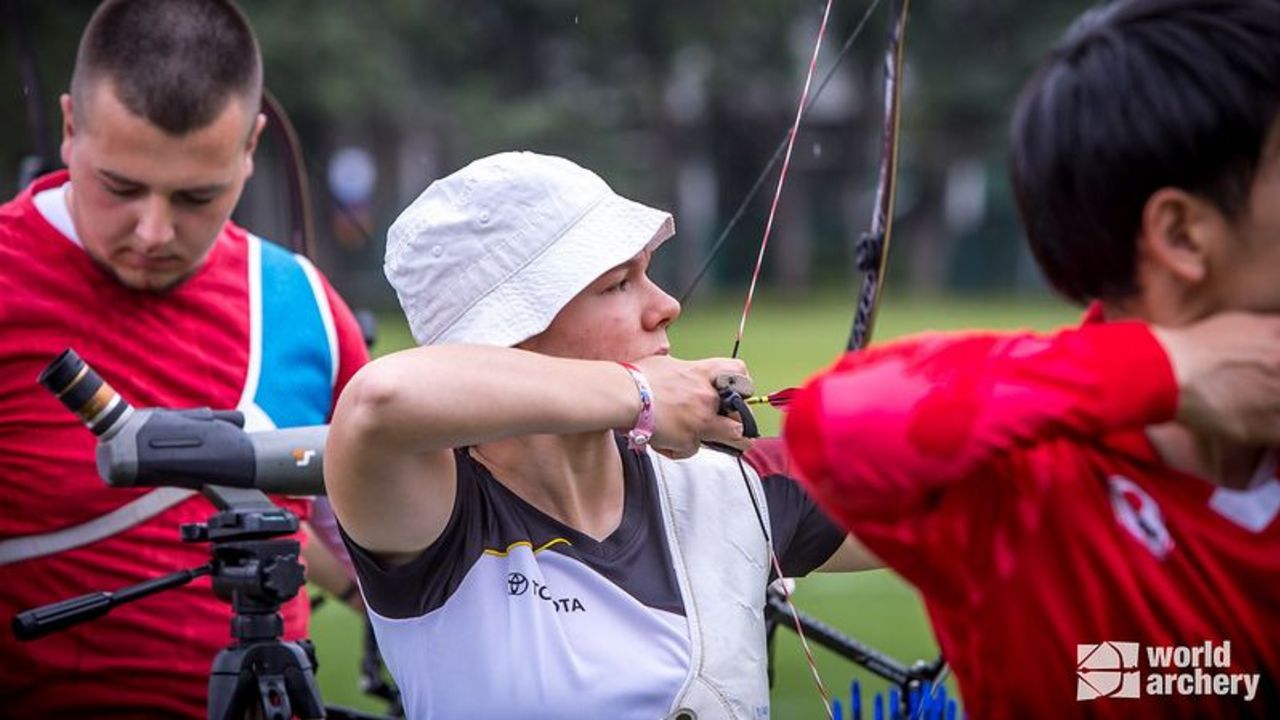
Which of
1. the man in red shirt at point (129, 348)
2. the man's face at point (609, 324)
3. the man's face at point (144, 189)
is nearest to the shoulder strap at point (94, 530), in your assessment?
the man in red shirt at point (129, 348)

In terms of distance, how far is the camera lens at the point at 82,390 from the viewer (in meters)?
2.48

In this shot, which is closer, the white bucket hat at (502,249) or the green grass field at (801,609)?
the white bucket hat at (502,249)

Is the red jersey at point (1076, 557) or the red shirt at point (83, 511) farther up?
the red shirt at point (83, 511)

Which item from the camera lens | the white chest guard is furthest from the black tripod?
the white chest guard

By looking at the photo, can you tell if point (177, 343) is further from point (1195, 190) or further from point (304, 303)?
point (1195, 190)

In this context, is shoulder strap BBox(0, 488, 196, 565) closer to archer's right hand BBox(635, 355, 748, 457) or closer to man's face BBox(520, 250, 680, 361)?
man's face BBox(520, 250, 680, 361)

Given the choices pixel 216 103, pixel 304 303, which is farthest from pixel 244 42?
pixel 304 303

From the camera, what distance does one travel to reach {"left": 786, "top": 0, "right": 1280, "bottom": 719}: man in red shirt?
1494 mm

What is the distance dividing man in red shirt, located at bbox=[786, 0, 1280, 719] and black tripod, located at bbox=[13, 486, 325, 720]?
1.15m

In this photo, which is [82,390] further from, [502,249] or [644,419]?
[644,419]

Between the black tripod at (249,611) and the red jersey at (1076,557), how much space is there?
1.14 meters

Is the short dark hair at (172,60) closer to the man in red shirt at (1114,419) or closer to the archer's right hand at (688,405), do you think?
the archer's right hand at (688,405)

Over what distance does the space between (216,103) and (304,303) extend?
40cm

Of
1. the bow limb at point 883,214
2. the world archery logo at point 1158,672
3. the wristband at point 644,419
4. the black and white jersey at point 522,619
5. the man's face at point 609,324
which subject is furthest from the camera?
the bow limb at point 883,214
